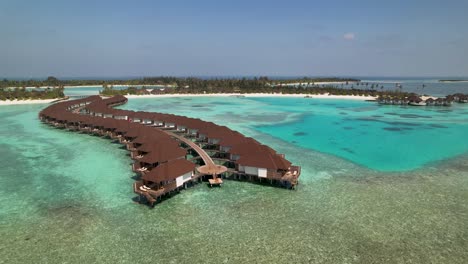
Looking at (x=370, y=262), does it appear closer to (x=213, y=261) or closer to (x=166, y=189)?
(x=213, y=261)

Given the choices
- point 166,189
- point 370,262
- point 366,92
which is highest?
point 366,92

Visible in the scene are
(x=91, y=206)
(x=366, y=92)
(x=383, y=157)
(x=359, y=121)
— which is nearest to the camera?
(x=91, y=206)

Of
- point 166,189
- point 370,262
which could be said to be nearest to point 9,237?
point 166,189

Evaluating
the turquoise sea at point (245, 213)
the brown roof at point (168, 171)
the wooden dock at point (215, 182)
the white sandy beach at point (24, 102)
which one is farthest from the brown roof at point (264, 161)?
the white sandy beach at point (24, 102)

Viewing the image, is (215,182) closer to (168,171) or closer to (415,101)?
(168,171)

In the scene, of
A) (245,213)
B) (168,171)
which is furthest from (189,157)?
(245,213)

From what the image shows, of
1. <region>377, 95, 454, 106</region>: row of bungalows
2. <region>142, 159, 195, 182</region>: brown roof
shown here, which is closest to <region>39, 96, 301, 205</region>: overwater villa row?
<region>142, 159, 195, 182</region>: brown roof

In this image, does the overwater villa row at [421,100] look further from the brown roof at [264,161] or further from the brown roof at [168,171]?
the brown roof at [168,171]

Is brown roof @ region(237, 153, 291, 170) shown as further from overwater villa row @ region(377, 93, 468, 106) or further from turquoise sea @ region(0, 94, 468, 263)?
overwater villa row @ region(377, 93, 468, 106)
